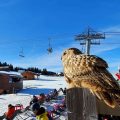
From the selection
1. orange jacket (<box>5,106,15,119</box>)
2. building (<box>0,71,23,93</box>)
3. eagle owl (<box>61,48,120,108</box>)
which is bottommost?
orange jacket (<box>5,106,15,119</box>)

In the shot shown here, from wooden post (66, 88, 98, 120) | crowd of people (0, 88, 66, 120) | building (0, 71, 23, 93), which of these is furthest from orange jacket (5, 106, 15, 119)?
building (0, 71, 23, 93)

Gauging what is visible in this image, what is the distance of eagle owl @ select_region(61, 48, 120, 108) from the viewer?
225 centimetres

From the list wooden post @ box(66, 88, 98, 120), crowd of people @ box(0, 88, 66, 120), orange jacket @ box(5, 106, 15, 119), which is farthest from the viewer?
orange jacket @ box(5, 106, 15, 119)

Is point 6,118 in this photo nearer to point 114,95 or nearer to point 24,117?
point 24,117

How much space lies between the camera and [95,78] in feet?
8.14

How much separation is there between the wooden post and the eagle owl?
5 cm

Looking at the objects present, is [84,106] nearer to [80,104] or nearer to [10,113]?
[80,104]

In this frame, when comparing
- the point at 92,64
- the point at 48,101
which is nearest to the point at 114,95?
the point at 92,64

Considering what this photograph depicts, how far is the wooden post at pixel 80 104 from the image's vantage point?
7.73ft

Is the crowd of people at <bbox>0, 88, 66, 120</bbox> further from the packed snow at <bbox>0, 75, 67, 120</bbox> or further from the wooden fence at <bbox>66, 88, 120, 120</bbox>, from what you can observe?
the wooden fence at <bbox>66, 88, 120, 120</bbox>

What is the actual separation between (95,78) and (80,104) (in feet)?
0.70

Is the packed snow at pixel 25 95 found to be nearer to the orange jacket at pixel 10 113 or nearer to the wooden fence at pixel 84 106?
the orange jacket at pixel 10 113

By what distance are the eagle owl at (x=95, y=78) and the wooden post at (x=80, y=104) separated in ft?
0.18

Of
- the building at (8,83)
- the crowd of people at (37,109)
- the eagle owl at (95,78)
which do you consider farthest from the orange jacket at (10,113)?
the building at (8,83)
